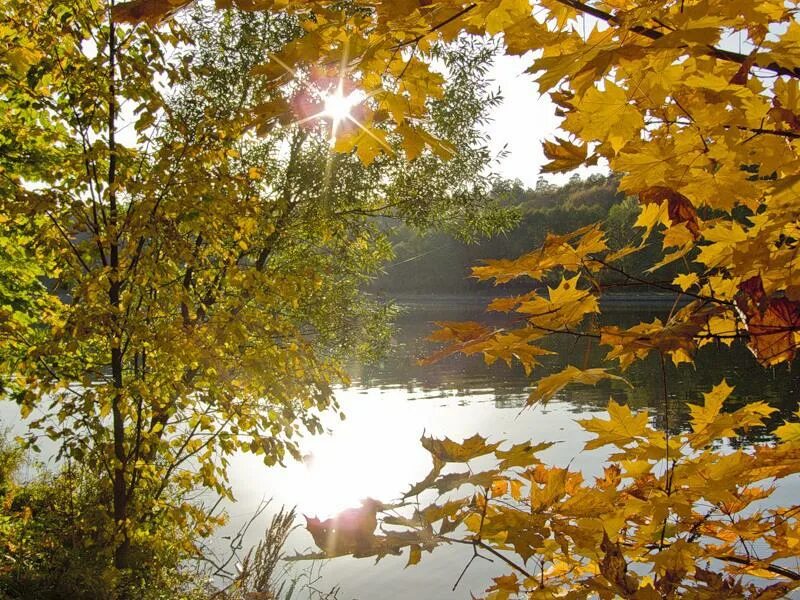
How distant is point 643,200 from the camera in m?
1.26

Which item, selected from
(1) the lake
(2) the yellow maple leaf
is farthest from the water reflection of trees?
(2) the yellow maple leaf

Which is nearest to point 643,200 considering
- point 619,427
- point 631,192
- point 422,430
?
point 631,192

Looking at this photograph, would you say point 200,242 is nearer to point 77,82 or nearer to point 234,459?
point 77,82

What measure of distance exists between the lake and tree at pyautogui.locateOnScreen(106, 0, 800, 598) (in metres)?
1.38

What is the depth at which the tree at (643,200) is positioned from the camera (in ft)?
3.16

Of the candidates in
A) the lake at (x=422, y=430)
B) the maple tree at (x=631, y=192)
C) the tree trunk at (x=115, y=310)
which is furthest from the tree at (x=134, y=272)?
the maple tree at (x=631, y=192)

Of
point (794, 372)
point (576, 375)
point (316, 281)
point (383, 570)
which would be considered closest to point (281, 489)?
point (383, 570)

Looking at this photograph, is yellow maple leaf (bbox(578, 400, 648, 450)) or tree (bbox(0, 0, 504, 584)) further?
tree (bbox(0, 0, 504, 584))

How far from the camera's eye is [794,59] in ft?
2.93

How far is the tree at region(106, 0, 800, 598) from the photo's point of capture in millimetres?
962

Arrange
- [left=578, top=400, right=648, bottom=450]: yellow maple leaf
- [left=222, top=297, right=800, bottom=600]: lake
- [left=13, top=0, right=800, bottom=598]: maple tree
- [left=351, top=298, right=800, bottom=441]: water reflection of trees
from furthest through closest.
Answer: [left=351, top=298, right=800, bottom=441]: water reflection of trees, [left=222, top=297, right=800, bottom=600]: lake, [left=578, top=400, right=648, bottom=450]: yellow maple leaf, [left=13, top=0, right=800, bottom=598]: maple tree

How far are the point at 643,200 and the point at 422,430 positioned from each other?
8.72 metres

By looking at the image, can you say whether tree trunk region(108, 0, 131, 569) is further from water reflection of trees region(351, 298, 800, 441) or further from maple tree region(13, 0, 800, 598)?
water reflection of trees region(351, 298, 800, 441)

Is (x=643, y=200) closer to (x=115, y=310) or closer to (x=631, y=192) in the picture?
(x=631, y=192)
